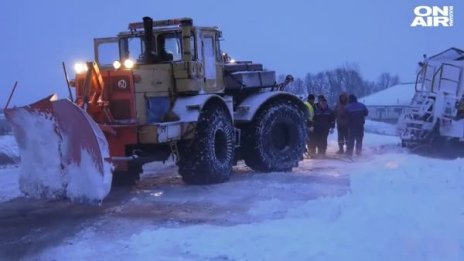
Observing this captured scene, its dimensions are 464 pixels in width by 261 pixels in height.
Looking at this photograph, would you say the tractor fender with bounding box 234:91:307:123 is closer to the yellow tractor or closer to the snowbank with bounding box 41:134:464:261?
the yellow tractor

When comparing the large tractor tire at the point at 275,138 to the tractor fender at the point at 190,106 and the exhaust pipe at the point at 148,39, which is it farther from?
the exhaust pipe at the point at 148,39

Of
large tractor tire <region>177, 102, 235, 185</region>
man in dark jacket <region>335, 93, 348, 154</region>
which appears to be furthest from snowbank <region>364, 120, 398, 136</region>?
large tractor tire <region>177, 102, 235, 185</region>

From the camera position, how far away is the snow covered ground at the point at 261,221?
18.9ft

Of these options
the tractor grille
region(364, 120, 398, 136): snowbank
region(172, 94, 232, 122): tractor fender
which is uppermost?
the tractor grille

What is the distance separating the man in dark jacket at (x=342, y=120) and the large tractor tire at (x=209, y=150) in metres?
5.53

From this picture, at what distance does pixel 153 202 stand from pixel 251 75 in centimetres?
376

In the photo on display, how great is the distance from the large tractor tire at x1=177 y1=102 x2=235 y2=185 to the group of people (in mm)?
4821

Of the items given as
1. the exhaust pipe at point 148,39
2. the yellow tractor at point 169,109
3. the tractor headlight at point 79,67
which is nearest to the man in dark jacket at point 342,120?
the yellow tractor at point 169,109

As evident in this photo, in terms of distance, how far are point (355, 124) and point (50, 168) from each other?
28.2 feet

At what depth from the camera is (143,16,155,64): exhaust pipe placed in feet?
32.7

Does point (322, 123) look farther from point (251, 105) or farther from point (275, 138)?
point (251, 105)

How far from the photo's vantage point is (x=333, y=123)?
15.5 m

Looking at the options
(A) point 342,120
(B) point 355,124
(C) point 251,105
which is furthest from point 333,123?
(C) point 251,105

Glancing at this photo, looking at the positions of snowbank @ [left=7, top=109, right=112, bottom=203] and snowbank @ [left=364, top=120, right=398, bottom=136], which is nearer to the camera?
snowbank @ [left=7, top=109, right=112, bottom=203]
